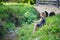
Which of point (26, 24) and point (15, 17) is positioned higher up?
point (15, 17)

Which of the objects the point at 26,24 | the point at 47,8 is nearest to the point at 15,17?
the point at 26,24

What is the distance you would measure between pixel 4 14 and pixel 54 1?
7921mm

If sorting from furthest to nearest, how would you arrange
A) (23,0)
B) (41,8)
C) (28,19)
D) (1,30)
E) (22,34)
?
(23,0), (41,8), (28,19), (22,34), (1,30)

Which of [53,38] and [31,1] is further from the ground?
[53,38]

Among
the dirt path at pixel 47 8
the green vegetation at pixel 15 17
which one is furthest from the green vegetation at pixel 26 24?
the dirt path at pixel 47 8

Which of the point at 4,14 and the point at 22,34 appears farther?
the point at 4,14

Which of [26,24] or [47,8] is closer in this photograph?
[26,24]

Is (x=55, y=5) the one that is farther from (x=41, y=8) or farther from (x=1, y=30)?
(x=1, y=30)

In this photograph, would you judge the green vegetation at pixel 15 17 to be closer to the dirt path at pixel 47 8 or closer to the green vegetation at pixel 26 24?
the green vegetation at pixel 26 24

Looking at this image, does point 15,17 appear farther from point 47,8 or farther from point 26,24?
point 47,8

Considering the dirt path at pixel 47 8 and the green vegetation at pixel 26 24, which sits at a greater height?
the green vegetation at pixel 26 24

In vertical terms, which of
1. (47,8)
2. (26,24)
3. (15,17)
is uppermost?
(15,17)

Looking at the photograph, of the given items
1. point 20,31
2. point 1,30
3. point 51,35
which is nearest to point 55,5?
point 20,31

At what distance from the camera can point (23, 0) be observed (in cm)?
2416
